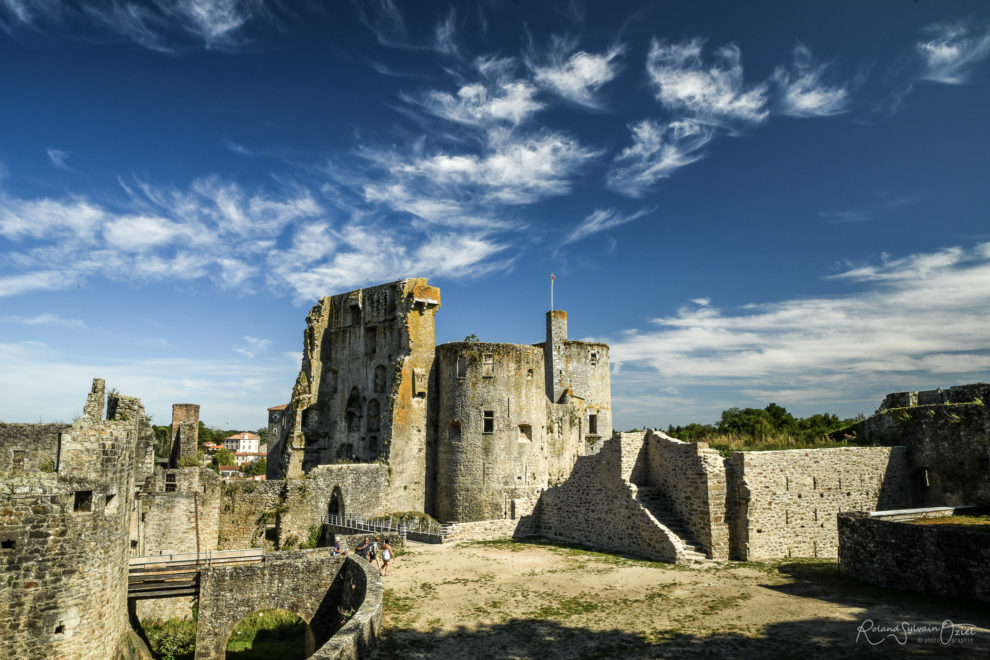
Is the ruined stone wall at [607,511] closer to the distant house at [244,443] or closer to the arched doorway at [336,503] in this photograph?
the arched doorway at [336,503]

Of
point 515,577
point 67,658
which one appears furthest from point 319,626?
point 67,658

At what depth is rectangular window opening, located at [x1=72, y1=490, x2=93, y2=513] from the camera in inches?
453

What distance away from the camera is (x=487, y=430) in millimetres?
29906

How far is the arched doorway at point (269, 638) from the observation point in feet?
64.0

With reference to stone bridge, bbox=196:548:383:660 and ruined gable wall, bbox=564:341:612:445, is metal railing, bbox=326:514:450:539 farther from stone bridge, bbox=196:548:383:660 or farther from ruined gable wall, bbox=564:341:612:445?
ruined gable wall, bbox=564:341:612:445

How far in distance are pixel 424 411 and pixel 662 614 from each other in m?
19.5

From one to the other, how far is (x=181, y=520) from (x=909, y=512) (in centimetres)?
2421

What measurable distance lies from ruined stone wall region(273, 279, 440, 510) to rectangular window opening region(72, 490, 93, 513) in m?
18.7

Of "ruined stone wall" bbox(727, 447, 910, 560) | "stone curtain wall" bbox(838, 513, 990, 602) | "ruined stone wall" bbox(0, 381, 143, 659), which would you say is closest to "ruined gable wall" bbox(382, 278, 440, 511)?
"ruined stone wall" bbox(727, 447, 910, 560)

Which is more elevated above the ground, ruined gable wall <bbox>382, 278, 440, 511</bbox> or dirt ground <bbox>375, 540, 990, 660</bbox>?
ruined gable wall <bbox>382, 278, 440, 511</bbox>

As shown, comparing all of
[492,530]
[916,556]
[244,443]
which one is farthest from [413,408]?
[244,443]

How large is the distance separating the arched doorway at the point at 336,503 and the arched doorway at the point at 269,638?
223 inches

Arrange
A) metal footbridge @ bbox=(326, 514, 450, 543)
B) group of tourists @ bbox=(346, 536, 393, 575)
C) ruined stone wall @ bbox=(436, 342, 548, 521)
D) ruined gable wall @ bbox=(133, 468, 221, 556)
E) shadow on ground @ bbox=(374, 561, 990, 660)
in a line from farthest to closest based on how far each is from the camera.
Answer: ruined stone wall @ bbox=(436, 342, 548, 521)
metal footbridge @ bbox=(326, 514, 450, 543)
ruined gable wall @ bbox=(133, 468, 221, 556)
group of tourists @ bbox=(346, 536, 393, 575)
shadow on ground @ bbox=(374, 561, 990, 660)
